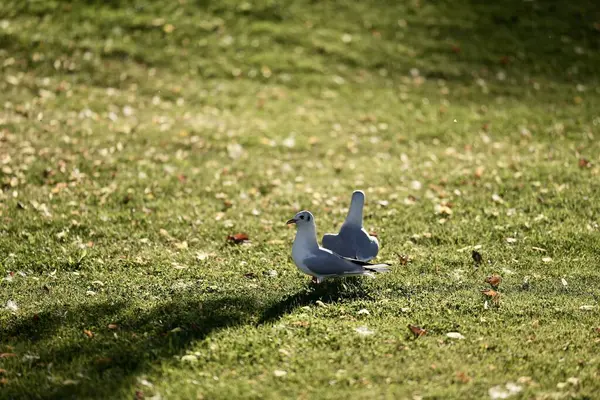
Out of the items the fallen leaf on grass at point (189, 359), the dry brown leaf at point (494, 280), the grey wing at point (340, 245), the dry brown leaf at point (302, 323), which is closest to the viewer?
the fallen leaf on grass at point (189, 359)

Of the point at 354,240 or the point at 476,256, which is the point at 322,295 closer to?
the point at 354,240

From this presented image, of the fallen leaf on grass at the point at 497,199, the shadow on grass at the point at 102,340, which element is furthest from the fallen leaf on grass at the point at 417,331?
the fallen leaf on grass at the point at 497,199

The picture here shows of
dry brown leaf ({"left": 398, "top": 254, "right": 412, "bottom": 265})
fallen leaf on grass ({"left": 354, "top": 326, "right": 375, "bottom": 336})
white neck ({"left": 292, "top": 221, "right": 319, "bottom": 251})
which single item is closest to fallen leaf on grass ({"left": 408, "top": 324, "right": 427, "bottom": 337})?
fallen leaf on grass ({"left": 354, "top": 326, "right": 375, "bottom": 336})

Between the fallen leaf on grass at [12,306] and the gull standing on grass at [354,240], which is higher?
→ the gull standing on grass at [354,240]

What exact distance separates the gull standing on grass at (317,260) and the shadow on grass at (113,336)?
1.08ft

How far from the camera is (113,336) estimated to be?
19.3 ft

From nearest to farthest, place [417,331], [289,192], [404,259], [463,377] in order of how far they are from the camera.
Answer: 1. [463,377]
2. [417,331]
3. [404,259]
4. [289,192]

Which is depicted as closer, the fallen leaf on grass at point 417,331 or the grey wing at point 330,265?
the fallen leaf on grass at point 417,331

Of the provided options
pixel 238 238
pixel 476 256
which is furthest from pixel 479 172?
pixel 238 238

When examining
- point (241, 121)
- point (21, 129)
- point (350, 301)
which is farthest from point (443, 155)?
point (21, 129)

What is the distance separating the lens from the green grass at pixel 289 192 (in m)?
5.56

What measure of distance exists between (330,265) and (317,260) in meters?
0.12

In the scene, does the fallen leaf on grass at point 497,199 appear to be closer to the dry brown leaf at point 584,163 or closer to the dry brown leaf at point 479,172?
the dry brown leaf at point 479,172

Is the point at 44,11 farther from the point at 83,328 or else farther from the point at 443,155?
the point at 83,328
